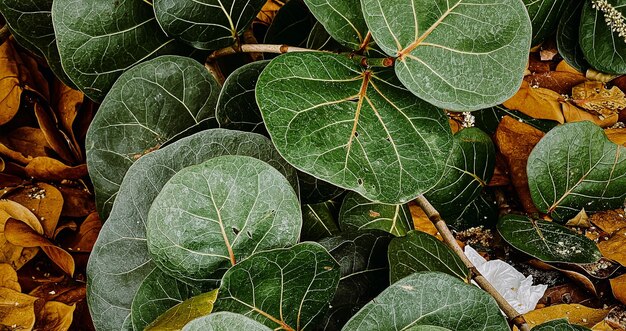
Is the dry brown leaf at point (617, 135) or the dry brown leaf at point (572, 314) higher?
the dry brown leaf at point (617, 135)

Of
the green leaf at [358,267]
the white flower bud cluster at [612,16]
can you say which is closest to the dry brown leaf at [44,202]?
the green leaf at [358,267]

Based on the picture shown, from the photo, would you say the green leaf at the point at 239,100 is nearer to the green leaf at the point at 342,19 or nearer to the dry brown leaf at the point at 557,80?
the green leaf at the point at 342,19

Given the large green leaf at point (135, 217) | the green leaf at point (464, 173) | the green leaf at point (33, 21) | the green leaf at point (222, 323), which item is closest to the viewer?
the green leaf at point (222, 323)

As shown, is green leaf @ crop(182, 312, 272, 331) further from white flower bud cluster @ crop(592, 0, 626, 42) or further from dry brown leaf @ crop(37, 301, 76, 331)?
white flower bud cluster @ crop(592, 0, 626, 42)

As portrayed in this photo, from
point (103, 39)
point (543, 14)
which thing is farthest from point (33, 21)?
point (543, 14)

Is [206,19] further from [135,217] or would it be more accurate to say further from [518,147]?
[518,147]

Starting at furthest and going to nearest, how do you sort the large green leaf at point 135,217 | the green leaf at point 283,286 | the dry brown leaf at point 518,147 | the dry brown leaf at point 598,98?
the dry brown leaf at point 598,98 < the dry brown leaf at point 518,147 < the large green leaf at point 135,217 < the green leaf at point 283,286

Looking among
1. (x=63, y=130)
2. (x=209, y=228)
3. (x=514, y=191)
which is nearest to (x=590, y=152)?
(x=514, y=191)
